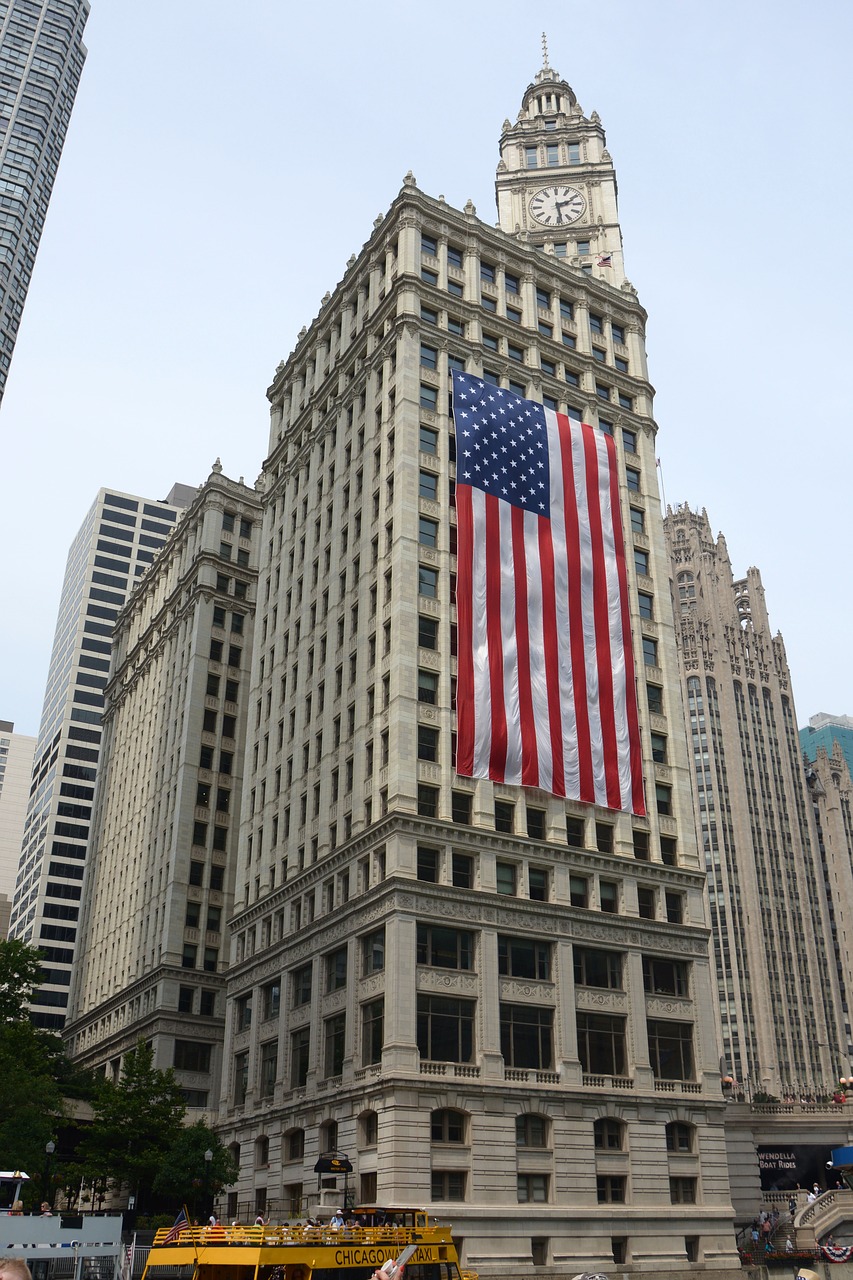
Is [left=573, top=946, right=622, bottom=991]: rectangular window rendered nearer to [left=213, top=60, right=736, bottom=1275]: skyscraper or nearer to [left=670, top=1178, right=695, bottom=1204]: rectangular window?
[left=213, top=60, right=736, bottom=1275]: skyscraper

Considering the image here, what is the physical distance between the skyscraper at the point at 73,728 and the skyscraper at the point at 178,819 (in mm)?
35230

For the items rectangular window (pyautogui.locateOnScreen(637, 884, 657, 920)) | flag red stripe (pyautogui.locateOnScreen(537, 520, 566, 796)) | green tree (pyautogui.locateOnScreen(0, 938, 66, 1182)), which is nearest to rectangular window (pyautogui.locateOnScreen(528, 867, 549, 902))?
flag red stripe (pyautogui.locateOnScreen(537, 520, 566, 796))

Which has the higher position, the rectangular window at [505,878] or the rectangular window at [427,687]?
the rectangular window at [427,687]

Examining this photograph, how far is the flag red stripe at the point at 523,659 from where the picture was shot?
196 ft

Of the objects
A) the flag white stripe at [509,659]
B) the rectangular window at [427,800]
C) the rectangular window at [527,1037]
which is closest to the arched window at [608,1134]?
the rectangular window at [527,1037]

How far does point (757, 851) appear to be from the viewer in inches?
6609

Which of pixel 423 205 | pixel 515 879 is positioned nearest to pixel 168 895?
pixel 515 879

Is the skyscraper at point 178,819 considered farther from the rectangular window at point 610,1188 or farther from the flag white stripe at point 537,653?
the flag white stripe at point 537,653

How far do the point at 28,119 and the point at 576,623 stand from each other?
134 metres

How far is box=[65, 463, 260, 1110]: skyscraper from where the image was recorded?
8400 centimetres

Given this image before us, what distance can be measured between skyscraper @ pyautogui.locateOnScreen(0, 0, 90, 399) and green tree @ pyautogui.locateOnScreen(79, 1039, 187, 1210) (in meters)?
114

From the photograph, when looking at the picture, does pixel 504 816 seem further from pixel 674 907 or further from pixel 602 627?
pixel 602 627

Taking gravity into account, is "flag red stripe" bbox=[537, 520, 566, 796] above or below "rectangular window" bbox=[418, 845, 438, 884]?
above

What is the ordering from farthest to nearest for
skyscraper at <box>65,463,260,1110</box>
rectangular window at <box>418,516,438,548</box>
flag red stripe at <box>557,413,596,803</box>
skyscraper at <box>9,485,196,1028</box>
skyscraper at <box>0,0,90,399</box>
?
skyscraper at <box>0,0,90,399</box>, skyscraper at <box>9,485,196,1028</box>, skyscraper at <box>65,463,260,1110</box>, rectangular window at <box>418,516,438,548</box>, flag red stripe at <box>557,413,596,803</box>
